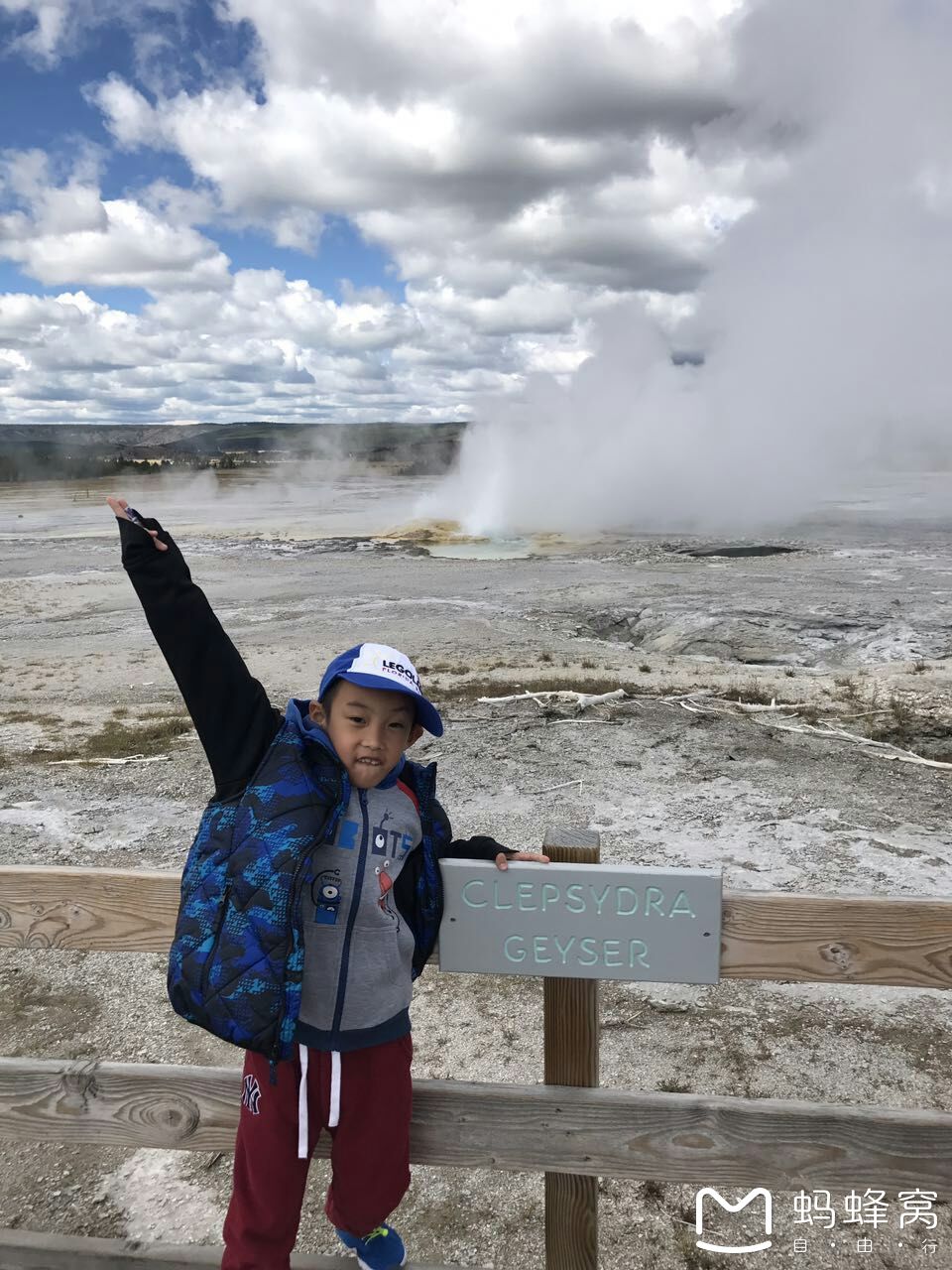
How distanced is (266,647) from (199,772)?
5126mm

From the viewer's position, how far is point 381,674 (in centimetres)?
202

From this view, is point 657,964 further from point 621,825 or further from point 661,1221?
point 621,825

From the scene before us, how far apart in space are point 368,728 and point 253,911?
441 mm

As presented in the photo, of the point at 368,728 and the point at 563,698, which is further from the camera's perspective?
the point at 563,698

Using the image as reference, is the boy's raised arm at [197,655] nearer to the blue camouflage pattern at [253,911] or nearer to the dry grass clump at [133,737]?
the blue camouflage pattern at [253,911]

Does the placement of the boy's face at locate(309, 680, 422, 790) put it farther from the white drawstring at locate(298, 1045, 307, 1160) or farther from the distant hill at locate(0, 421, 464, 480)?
the distant hill at locate(0, 421, 464, 480)

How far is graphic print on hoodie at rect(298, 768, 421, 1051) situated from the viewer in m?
1.91

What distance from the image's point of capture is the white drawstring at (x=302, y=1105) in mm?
1909

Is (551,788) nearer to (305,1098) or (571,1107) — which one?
(571,1107)

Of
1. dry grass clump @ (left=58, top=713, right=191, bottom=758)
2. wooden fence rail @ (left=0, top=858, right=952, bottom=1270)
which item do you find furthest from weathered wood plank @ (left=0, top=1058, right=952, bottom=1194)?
dry grass clump @ (left=58, top=713, right=191, bottom=758)

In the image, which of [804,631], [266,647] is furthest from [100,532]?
[804,631]

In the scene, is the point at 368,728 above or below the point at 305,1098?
above

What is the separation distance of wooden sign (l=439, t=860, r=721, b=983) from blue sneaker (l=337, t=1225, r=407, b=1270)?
0.77 meters

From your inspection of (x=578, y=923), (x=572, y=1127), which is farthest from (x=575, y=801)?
(x=578, y=923)
